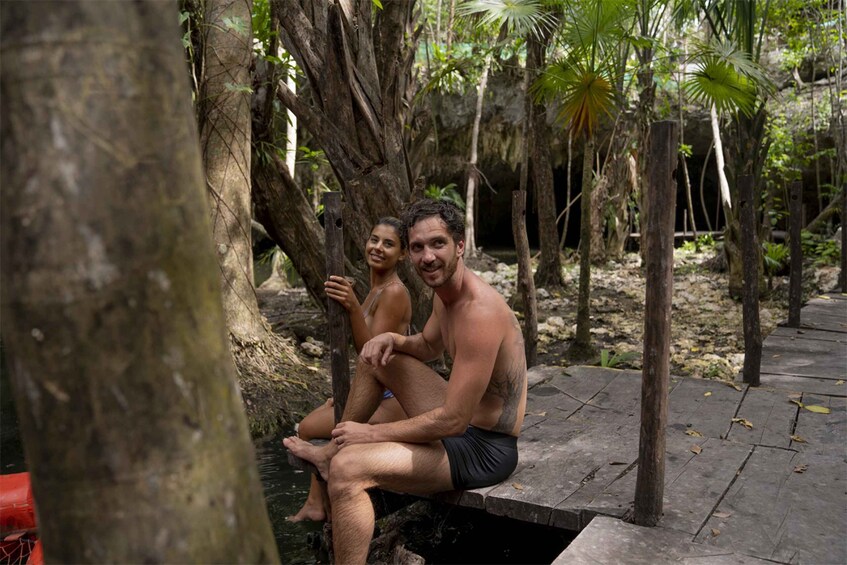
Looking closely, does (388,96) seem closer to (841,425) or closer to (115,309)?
(841,425)

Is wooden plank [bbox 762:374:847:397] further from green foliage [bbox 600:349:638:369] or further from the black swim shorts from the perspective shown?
the black swim shorts

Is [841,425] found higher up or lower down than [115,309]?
lower down

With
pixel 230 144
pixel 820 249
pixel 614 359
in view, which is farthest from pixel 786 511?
pixel 820 249

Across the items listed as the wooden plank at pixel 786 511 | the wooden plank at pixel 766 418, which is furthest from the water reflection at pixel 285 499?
the wooden plank at pixel 766 418

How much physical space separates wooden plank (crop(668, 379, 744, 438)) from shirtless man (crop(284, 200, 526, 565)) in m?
1.38

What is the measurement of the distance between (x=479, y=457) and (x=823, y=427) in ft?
7.18

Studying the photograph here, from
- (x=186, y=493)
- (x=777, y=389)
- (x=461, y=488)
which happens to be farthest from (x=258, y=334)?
(x=186, y=493)

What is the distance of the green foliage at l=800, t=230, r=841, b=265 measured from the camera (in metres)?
12.0

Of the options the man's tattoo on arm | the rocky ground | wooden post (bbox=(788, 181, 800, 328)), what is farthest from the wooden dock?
wooden post (bbox=(788, 181, 800, 328))

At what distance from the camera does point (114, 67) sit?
1.15 meters

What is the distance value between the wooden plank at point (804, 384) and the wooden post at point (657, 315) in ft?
8.37

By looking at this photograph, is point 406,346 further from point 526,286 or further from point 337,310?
point 526,286

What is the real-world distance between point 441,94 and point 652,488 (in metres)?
12.3

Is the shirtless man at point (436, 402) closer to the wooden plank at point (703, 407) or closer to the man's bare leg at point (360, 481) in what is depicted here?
the man's bare leg at point (360, 481)
